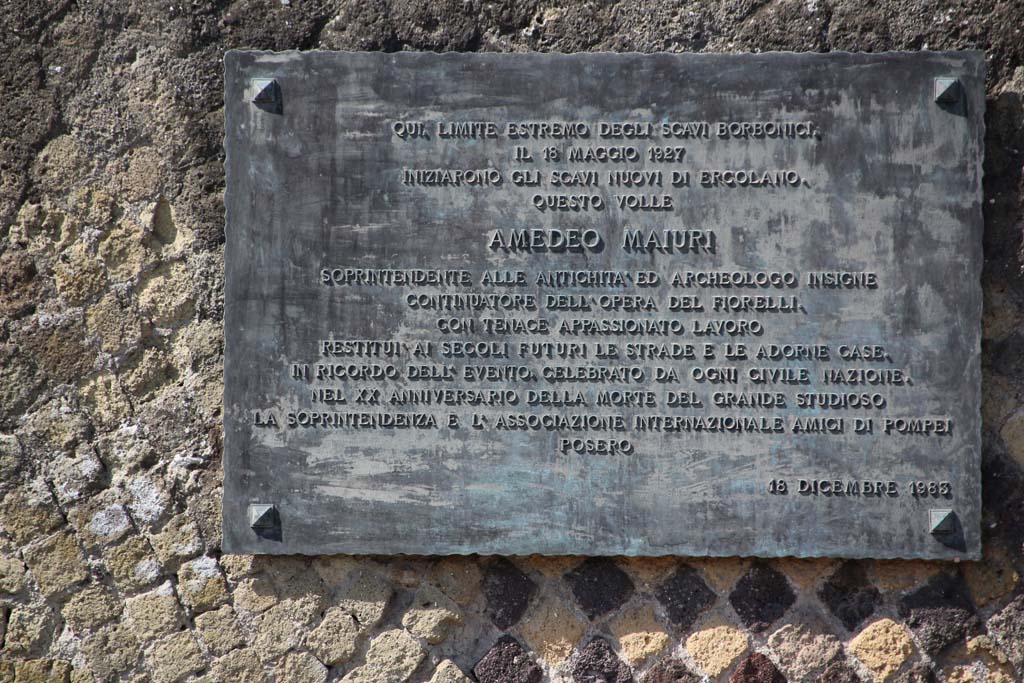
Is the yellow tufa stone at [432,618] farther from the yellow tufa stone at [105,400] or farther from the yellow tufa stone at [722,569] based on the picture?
the yellow tufa stone at [105,400]

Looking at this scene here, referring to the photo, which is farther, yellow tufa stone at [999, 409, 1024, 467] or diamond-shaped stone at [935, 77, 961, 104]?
yellow tufa stone at [999, 409, 1024, 467]

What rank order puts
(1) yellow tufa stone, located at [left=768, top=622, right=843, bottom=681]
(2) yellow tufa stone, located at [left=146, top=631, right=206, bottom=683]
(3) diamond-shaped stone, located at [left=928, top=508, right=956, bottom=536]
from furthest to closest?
(2) yellow tufa stone, located at [left=146, top=631, right=206, bottom=683]
(1) yellow tufa stone, located at [left=768, top=622, right=843, bottom=681]
(3) diamond-shaped stone, located at [left=928, top=508, right=956, bottom=536]

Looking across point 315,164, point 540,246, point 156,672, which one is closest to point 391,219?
point 315,164

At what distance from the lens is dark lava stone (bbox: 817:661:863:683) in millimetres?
3268

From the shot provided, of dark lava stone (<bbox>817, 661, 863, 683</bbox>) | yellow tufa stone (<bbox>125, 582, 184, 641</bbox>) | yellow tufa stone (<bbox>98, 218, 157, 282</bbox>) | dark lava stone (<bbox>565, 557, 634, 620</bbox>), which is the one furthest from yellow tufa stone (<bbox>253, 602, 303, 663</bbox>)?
dark lava stone (<bbox>817, 661, 863, 683</bbox>)

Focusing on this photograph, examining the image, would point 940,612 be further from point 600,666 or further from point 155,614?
point 155,614

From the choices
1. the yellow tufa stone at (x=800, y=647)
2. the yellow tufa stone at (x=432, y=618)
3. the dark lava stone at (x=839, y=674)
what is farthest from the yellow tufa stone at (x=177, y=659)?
the dark lava stone at (x=839, y=674)

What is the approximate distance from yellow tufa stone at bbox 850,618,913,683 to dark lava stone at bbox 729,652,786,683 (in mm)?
307

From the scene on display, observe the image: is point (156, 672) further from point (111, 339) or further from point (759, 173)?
point (759, 173)

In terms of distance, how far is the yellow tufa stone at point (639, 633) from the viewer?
3.30m

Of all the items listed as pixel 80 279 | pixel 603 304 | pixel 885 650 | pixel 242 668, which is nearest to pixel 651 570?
pixel 885 650

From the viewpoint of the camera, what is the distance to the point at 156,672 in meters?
3.40

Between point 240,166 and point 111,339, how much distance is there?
32.9 inches

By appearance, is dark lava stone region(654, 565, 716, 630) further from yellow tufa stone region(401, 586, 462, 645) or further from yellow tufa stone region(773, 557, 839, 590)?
yellow tufa stone region(401, 586, 462, 645)
